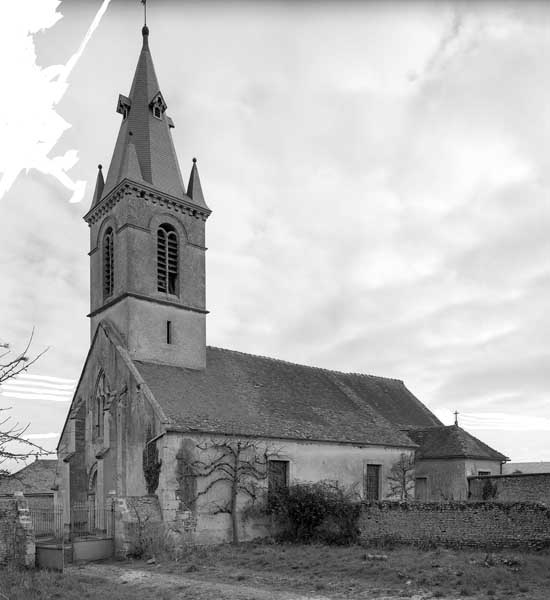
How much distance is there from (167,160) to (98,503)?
16829 mm

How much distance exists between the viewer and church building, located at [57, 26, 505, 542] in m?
23.9

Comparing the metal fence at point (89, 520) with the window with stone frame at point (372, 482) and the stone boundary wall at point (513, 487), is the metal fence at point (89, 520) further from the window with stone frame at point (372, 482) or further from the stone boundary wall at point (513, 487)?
the stone boundary wall at point (513, 487)

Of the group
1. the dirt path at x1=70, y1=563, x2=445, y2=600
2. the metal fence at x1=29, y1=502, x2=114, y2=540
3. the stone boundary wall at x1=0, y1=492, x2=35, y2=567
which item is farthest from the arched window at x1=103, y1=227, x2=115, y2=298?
the dirt path at x1=70, y1=563, x2=445, y2=600

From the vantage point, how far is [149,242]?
2831cm

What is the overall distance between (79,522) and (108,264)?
39.3ft

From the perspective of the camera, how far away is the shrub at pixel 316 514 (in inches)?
883

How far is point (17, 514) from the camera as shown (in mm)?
19500

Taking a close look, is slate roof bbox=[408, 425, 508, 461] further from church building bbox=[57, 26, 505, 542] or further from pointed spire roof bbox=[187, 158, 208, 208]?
pointed spire roof bbox=[187, 158, 208, 208]

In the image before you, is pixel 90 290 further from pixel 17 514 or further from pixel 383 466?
pixel 383 466

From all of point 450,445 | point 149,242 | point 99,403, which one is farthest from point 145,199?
point 450,445

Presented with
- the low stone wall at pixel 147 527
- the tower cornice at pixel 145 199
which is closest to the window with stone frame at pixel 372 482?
the low stone wall at pixel 147 527

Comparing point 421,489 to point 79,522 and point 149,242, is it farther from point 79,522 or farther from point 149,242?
point 149,242

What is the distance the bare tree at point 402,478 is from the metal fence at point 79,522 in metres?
14.0

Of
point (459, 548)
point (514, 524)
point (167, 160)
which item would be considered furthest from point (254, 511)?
point (167, 160)
